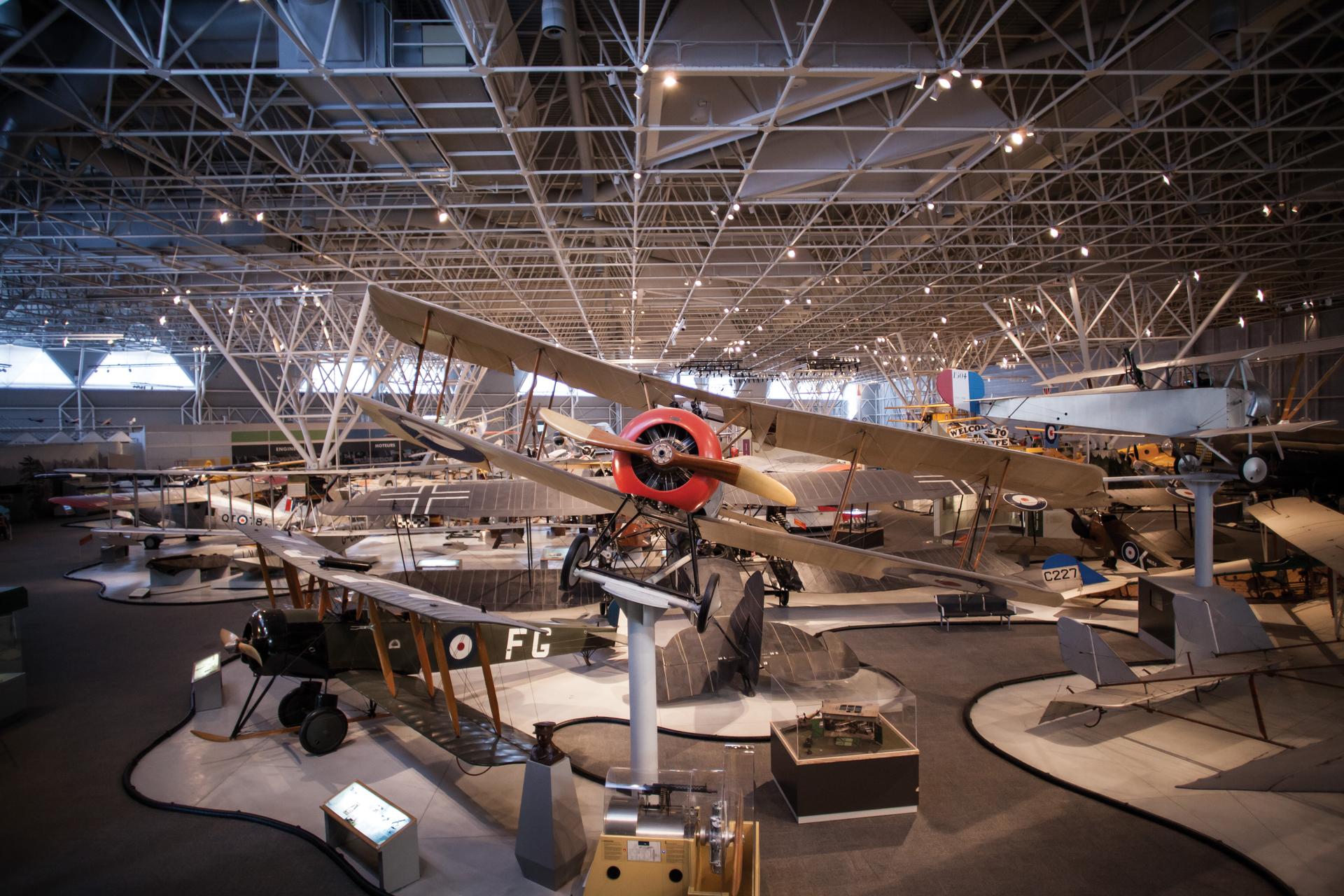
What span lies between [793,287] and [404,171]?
14895 millimetres

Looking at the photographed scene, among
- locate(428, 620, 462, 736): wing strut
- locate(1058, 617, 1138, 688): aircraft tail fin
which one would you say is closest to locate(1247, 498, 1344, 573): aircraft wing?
locate(1058, 617, 1138, 688): aircraft tail fin

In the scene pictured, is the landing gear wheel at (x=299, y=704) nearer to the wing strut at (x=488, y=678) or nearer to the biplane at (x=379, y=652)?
the biplane at (x=379, y=652)

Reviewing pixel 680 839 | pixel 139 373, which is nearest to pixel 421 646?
pixel 680 839

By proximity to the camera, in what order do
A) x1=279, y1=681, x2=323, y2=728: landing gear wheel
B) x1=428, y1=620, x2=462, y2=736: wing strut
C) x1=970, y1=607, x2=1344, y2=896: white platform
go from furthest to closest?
x1=279, y1=681, x2=323, y2=728: landing gear wheel < x1=428, y1=620, x2=462, y2=736: wing strut < x1=970, y1=607, x2=1344, y2=896: white platform

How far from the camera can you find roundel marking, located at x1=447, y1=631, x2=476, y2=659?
21.4 ft

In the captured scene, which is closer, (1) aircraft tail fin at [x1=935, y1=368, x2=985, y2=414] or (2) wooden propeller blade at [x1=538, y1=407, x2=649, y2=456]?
(2) wooden propeller blade at [x1=538, y1=407, x2=649, y2=456]

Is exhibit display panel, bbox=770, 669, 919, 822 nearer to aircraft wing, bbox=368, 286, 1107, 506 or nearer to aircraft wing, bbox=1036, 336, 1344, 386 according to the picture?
aircraft wing, bbox=368, 286, 1107, 506

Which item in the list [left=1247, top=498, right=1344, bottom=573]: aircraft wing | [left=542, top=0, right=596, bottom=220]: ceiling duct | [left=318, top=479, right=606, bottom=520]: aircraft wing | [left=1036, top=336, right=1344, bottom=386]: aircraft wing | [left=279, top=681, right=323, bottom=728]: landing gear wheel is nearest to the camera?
[left=542, top=0, right=596, bottom=220]: ceiling duct

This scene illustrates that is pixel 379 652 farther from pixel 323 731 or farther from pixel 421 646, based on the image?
pixel 323 731

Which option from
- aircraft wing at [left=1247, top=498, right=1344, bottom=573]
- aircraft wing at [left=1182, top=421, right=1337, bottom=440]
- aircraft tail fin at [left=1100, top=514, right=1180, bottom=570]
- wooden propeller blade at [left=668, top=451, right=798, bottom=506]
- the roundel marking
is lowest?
aircraft tail fin at [left=1100, top=514, right=1180, bottom=570]

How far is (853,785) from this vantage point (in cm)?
521

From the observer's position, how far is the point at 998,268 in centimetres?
2062

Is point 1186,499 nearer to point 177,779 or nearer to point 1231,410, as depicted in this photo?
point 1231,410

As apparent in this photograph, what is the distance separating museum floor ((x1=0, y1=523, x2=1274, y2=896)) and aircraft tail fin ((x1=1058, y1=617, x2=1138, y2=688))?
137 centimetres
